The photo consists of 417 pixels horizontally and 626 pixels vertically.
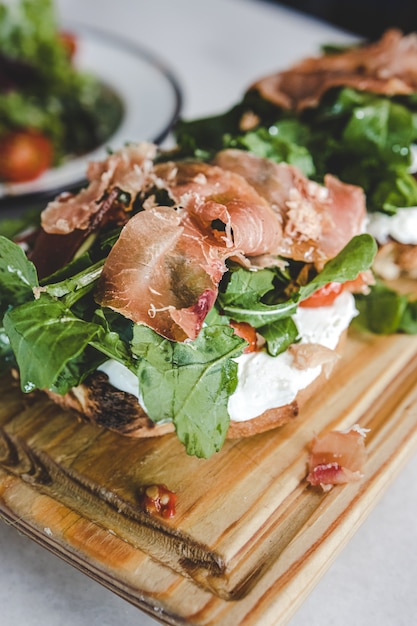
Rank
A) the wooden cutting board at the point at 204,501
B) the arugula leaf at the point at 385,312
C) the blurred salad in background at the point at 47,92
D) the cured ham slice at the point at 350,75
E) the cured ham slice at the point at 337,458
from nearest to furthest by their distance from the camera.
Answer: the wooden cutting board at the point at 204,501 → the cured ham slice at the point at 337,458 → the arugula leaf at the point at 385,312 → the cured ham slice at the point at 350,75 → the blurred salad in background at the point at 47,92

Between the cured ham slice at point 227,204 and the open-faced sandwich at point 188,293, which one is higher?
the cured ham slice at point 227,204

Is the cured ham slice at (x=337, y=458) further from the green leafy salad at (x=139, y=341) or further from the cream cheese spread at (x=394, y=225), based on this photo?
the cream cheese spread at (x=394, y=225)

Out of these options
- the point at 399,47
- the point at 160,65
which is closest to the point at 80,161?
the point at 160,65

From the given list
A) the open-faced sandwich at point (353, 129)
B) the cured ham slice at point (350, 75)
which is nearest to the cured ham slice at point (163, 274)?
the open-faced sandwich at point (353, 129)

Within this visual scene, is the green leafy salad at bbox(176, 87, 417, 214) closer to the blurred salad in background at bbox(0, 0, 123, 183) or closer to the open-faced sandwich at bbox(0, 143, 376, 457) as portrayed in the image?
the open-faced sandwich at bbox(0, 143, 376, 457)

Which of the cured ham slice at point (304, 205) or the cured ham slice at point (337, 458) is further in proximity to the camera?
the cured ham slice at point (304, 205)

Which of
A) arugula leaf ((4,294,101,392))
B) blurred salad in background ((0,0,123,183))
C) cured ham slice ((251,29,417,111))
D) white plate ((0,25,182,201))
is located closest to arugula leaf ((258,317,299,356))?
arugula leaf ((4,294,101,392))

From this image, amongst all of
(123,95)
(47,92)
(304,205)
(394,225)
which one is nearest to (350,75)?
(394,225)

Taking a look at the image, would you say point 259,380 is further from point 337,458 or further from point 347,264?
point 347,264

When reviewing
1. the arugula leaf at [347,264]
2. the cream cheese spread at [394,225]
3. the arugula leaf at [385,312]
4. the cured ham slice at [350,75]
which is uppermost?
the cured ham slice at [350,75]
